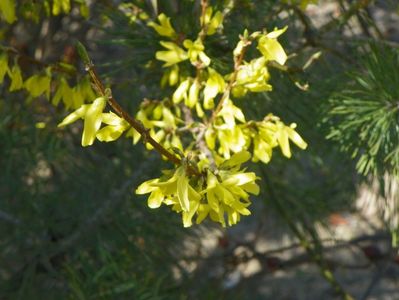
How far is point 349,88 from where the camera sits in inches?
52.2

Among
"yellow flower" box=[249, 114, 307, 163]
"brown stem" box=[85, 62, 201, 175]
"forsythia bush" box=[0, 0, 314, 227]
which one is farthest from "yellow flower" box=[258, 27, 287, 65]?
"brown stem" box=[85, 62, 201, 175]

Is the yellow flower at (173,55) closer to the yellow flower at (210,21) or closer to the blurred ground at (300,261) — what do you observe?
the yellow flower at (210,21)

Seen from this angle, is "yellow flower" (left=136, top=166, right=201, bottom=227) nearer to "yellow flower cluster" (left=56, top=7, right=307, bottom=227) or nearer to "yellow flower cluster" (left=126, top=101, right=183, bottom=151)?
"yellow flower cluster" (left=56, top=7, right=307, bottom=227)

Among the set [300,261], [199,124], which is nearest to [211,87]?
[199,124]

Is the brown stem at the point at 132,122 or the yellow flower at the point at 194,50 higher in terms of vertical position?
the brown stem at the point at 132,122

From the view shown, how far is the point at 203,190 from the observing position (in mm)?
909

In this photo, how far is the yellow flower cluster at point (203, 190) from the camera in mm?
884

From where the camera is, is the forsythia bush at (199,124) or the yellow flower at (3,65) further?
the yellow flower at (3,65)

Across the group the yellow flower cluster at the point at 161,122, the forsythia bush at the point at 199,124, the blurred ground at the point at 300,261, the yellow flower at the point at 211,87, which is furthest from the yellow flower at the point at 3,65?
the blurred ground at the point at 300,261

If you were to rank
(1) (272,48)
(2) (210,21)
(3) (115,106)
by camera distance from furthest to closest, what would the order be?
(2) (210,21) → (1) (272,48) → (3) (115,106)

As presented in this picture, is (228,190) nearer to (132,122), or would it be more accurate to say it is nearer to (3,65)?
(132,122)

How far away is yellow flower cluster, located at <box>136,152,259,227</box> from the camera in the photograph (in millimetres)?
884

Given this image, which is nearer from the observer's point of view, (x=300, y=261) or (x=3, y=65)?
(x=3, y=65)

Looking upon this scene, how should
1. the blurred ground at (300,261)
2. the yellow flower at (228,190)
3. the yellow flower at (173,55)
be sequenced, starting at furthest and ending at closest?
the blurred ground at (300,261) → the yellow flower at (173,55) → the yellow flower at (228,190)
